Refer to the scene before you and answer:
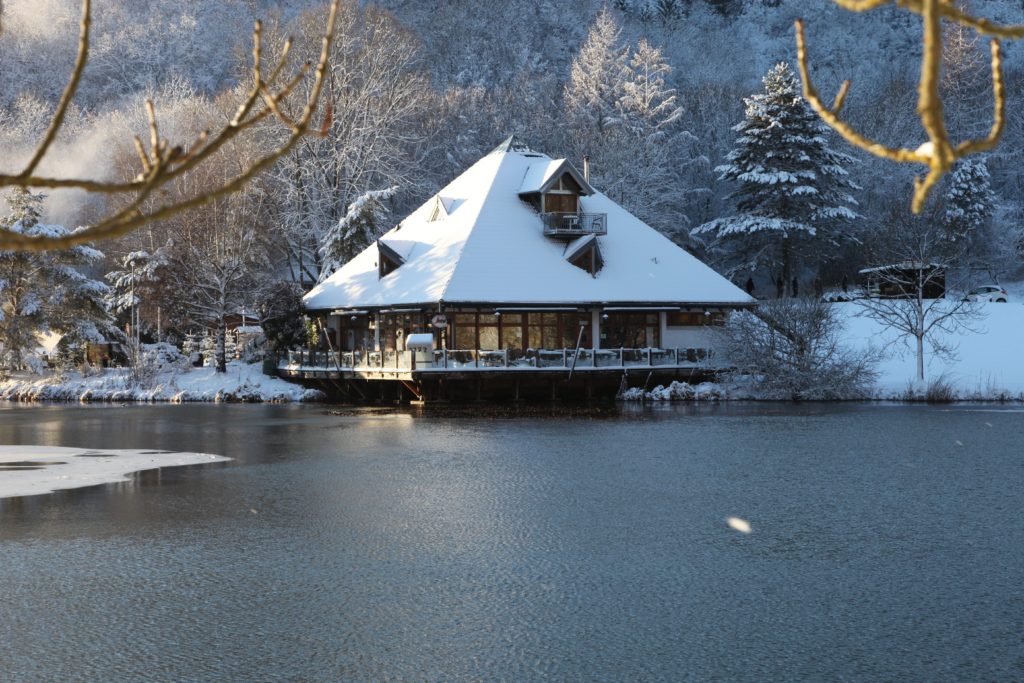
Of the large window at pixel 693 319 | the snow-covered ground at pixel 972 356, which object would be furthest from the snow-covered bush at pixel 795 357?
the large window at pixel 693 319

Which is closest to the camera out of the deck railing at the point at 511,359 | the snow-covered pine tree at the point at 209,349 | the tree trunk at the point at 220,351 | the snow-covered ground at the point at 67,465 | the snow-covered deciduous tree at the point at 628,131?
the snow-covered ground at the point at 67,465

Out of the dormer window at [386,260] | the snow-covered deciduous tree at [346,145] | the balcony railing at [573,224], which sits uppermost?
the snow-covered deciduous tree at [346,145]

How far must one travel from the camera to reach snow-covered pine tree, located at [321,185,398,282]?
51.7 meters

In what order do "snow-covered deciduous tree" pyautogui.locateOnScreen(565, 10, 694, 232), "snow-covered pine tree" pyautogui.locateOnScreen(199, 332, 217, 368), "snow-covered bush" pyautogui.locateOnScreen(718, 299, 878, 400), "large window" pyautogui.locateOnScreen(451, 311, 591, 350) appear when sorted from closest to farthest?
"snow-covered bush" pyautogui.locateOnScreen(718, 299, 878, 400), "large window" pyautogui.locateOnScreen(451, 311, 591, 350), "snow-covered pine tree" pyautogui.locateOnScreen(199, 332, 217, 368), "snow-covered deciduous tree" pyautogui.locateOnScreen(565, 10, 694, 232)

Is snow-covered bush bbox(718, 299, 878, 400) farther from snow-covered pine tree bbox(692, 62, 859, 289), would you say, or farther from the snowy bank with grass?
snow-covered pine tree bbox(692, 62, 859, 289)

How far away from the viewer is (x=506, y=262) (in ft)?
145

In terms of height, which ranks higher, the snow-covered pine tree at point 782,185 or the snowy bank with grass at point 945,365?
the snow-covered pine tree at point 782,185

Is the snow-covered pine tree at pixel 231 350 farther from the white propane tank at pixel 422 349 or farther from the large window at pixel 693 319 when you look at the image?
the large window at pixel 693 319

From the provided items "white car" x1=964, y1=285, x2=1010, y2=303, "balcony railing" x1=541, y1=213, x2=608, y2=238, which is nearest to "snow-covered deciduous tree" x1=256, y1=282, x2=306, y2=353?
"balcony railing" x1=541, y1=213, x2=608, y2=238

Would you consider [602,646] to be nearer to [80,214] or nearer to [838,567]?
[838,567]

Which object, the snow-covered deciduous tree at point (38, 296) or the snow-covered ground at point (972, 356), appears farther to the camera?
the snow-covered deciduous tree at point (38, 296)

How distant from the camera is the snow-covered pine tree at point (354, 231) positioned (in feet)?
170

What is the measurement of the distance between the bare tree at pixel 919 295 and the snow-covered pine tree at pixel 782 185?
401 cm

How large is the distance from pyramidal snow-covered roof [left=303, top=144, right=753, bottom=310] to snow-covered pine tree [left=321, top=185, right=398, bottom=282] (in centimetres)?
193
